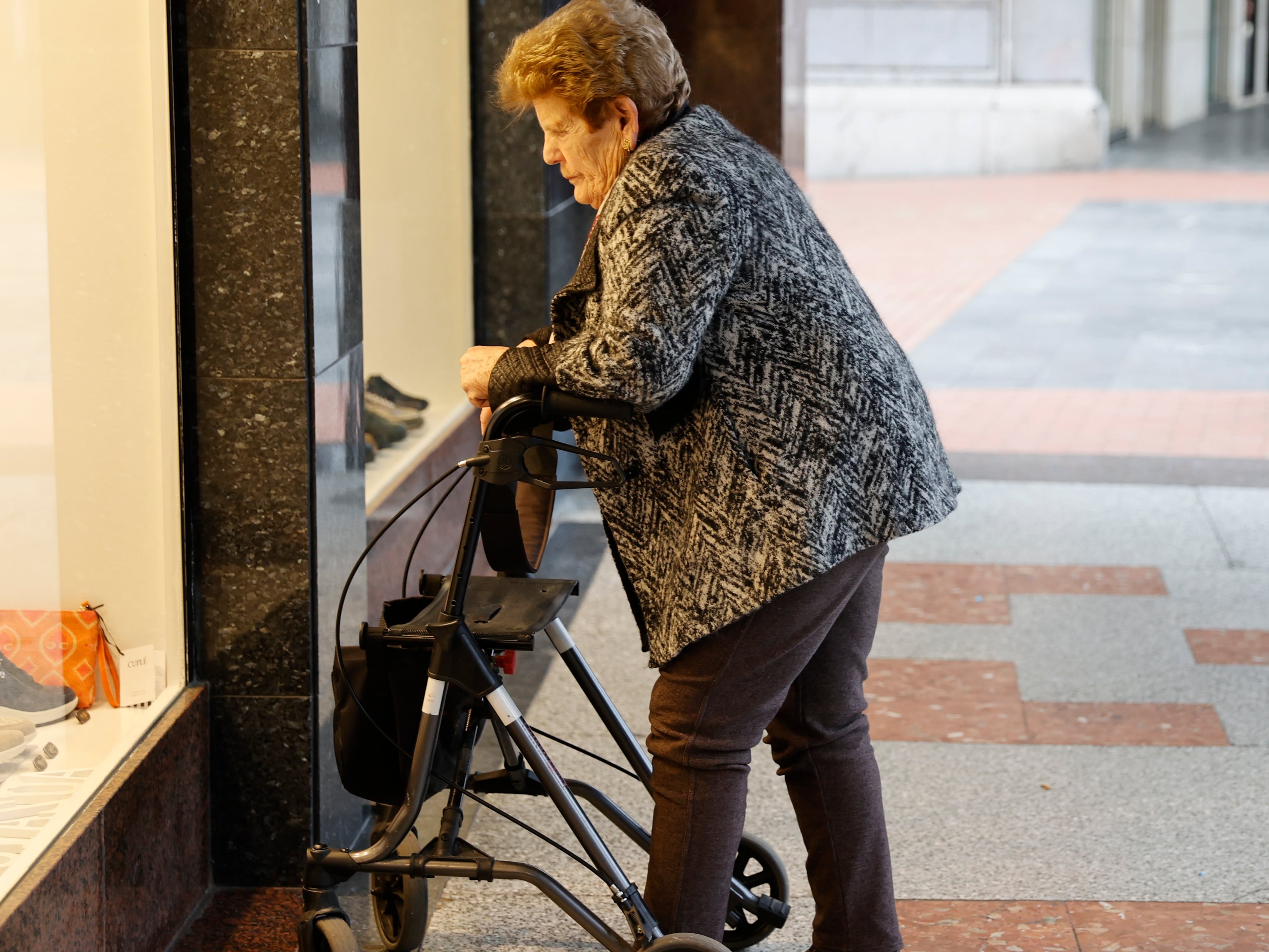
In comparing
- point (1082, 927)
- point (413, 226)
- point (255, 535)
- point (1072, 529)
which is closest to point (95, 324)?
point (255, 535)

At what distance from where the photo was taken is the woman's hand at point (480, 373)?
8.70 feet

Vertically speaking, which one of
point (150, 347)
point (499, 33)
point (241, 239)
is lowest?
point (150, 347)

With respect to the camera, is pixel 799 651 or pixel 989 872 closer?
pixel 799 651

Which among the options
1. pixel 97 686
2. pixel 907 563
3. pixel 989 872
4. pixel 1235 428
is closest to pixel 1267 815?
pixel 989 872

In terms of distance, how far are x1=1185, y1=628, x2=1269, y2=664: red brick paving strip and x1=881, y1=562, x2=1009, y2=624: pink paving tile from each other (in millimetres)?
612

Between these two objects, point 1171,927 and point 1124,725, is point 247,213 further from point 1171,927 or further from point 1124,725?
point 1124,725

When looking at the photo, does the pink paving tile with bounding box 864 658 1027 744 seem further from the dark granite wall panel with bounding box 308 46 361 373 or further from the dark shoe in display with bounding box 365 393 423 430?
the dark granite wall panel with bounding box 308 46 361 373

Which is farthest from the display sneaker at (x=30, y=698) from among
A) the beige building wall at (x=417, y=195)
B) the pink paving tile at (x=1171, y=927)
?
the pink paving tile at (x=1171, y=927)

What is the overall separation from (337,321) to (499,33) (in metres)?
2.53

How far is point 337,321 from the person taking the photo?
3.39 meters

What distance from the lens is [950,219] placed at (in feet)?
55.3

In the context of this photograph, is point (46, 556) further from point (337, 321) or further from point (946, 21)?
point (946, 21)

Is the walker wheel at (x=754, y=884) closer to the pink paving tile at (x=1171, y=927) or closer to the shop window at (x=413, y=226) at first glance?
the pink paving tile at (x=1171, y=927)

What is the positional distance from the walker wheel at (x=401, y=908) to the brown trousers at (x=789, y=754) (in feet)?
1.84
